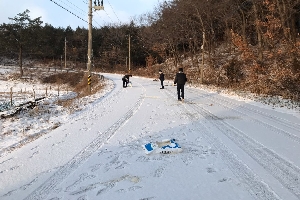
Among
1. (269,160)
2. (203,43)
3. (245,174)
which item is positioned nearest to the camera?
(245,174)

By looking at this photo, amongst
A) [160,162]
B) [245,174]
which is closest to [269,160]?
[245,174]

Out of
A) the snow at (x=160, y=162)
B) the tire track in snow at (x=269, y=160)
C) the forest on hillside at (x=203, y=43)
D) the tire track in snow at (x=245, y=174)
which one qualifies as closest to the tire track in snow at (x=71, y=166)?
the snow at (x=160, y=162)

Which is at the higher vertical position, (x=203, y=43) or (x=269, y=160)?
(x=203, y=43)

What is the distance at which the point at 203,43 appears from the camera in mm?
24203

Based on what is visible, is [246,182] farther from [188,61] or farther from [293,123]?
[188,61]

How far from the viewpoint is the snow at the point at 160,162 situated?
3998mm

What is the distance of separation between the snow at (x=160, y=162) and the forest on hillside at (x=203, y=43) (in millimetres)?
8009

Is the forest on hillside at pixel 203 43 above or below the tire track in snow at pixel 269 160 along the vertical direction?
above

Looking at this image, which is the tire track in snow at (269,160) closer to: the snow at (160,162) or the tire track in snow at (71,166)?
the snow at (160,162)

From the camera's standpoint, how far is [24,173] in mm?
4930

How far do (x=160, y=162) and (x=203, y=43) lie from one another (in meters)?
20.8

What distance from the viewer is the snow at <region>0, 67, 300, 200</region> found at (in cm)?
400

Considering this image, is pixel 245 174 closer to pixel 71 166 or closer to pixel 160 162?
pixel 160 162

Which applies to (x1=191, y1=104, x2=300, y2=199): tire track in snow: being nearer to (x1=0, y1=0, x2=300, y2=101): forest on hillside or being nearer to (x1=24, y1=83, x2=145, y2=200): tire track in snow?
(x1=24, y1=83, x2=145, y2=200): tire track in snow
